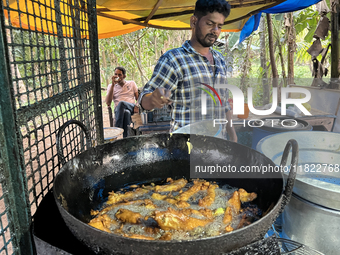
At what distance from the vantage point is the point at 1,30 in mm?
867

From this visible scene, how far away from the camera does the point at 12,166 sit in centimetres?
98

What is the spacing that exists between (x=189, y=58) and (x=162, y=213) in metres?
1.94

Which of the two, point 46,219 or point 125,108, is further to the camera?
point 125,108

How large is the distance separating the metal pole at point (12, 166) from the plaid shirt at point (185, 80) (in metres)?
1.67

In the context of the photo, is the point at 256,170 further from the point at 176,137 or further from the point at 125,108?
the point at 125,108

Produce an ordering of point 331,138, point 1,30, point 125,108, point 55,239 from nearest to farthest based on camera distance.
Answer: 1. point 1,30
2. point 55,239
3. point 331,138
4. point 125,108

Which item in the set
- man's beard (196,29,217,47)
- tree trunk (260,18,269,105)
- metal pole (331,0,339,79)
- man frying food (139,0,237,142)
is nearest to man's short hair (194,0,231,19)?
man frying food (139,0,237,142)

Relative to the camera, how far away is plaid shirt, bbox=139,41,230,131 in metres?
2.56

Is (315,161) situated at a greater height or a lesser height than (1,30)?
lesser

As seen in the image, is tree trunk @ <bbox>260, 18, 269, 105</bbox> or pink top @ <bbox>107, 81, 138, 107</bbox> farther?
tree trunk @ <bbox>260, 18, 269, 105</bbox>

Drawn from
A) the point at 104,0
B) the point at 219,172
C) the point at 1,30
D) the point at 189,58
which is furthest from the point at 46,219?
the point at 104,0

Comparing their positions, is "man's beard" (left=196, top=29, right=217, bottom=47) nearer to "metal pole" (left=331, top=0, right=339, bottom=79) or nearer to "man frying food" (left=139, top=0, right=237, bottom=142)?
"man frying food" (left=139, top=0, right=237, bottom=142)

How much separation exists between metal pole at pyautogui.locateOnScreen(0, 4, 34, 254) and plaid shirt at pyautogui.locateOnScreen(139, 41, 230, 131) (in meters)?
1.67

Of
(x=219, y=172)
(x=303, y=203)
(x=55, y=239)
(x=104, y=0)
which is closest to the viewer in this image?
(x=55, y=239)
